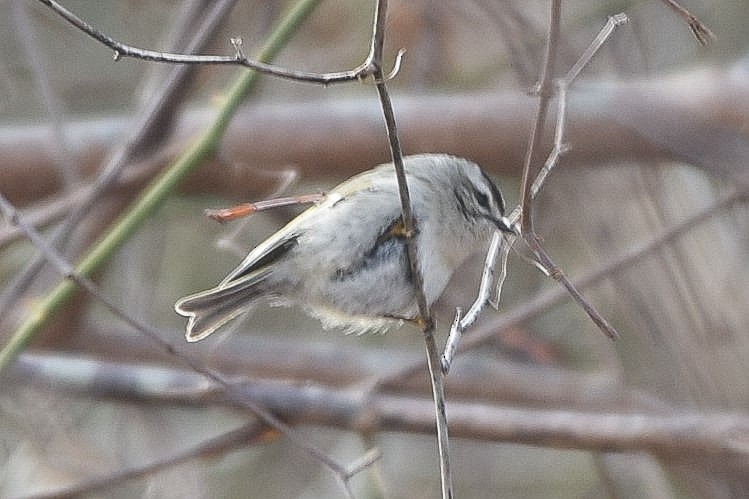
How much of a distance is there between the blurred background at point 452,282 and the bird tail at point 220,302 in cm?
13

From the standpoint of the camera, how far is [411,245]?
72.6 inches

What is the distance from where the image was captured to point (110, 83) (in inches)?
190

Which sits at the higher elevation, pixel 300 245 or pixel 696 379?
pixel 300 245

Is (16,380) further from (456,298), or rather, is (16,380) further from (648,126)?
(648,126)

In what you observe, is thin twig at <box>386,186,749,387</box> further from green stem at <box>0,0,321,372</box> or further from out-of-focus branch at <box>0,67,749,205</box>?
green stem at <box>0,0,321,372</box>

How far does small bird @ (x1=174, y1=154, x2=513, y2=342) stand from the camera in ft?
7.50

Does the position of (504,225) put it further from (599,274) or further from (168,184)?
(599,274)

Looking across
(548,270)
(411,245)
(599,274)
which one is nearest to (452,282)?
(599,274)

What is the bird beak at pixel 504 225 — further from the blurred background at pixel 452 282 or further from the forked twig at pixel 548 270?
the blurred background at pixel 452 282

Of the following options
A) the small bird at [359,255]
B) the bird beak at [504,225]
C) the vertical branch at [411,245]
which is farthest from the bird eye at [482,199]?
the vertical branch at [411,245]

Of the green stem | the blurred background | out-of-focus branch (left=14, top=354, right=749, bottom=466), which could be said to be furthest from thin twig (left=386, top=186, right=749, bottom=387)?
the green stem

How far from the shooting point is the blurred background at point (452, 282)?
3.08 m

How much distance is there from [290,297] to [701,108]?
1729mm

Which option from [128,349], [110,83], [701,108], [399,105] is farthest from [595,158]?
[110,83]
